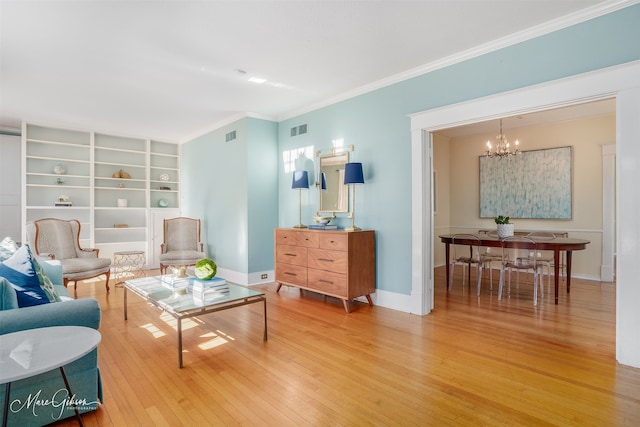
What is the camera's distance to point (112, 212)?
22.2ft

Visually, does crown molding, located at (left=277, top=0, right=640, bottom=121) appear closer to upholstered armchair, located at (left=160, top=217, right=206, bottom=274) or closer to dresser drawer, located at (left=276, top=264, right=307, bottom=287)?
dresser drawer, located at (left=276, top=264, right=307, bottom=287)

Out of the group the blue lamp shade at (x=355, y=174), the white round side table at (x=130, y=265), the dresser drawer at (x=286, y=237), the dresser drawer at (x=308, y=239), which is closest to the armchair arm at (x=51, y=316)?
the dresser drawer at (x=308, y=239)

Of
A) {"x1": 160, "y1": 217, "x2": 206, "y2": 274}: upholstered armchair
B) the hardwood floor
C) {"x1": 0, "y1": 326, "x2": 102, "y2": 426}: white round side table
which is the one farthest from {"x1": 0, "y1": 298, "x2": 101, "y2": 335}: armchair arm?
{"x1": 160, "y1": 217, "x2": 206, "y2": 274}: upholstered armchair

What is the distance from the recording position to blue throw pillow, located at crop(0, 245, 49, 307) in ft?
6.59

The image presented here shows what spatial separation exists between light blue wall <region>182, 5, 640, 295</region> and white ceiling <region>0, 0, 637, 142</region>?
0.14 metres

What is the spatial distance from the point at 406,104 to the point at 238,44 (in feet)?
6.33

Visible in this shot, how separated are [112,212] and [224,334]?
496cm

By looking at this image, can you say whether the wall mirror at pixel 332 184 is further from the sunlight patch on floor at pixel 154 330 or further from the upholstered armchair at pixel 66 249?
the upholstered armchair at pixel 66 249

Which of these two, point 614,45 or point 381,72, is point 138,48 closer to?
point 381,72

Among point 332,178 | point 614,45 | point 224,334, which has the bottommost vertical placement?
point 224,334

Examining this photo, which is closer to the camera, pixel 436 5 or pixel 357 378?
pixel 357 378

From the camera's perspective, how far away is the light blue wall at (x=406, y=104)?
2.65m

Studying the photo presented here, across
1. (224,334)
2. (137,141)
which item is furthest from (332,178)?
(137,141)

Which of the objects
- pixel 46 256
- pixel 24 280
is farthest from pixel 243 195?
pixel 24 280
